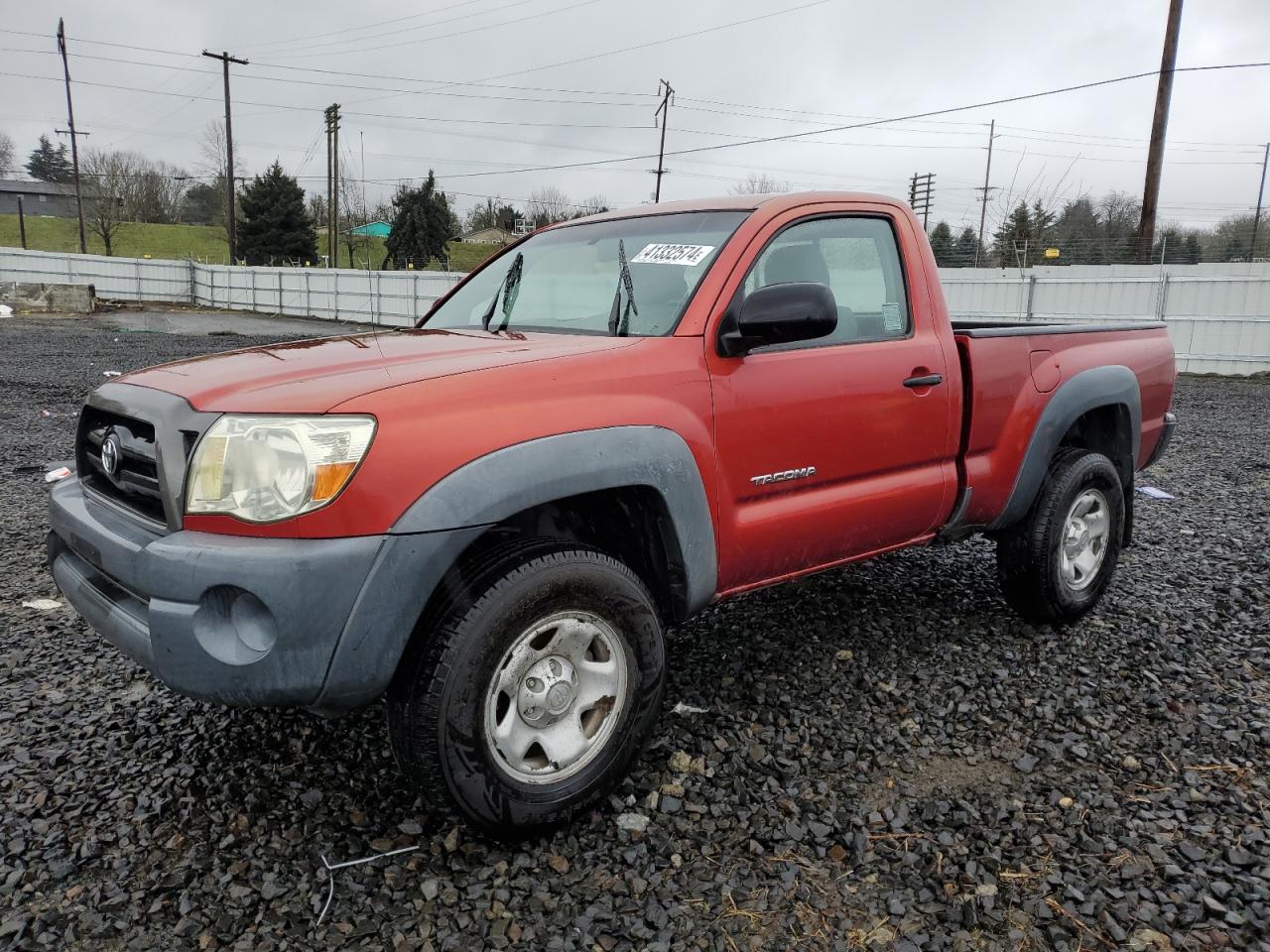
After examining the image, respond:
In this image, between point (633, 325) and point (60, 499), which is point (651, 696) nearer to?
point (633, 325)

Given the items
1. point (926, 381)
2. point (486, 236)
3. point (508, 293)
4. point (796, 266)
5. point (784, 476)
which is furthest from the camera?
point (486, 236)

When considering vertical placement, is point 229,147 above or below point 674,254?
above

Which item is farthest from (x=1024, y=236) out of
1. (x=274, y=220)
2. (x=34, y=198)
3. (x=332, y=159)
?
(x=34, y=198)

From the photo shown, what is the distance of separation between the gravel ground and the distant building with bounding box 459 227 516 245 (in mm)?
72676

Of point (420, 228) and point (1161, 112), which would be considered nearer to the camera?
point (1161, 112)

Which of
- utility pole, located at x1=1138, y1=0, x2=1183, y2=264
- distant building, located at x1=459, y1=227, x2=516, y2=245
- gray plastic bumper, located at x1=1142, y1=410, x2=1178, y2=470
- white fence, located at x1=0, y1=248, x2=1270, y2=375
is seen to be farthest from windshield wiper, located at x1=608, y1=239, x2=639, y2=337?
distant building, located at x1=459, y1=227, x2=516, y2=245

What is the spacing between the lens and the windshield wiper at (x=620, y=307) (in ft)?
9.32

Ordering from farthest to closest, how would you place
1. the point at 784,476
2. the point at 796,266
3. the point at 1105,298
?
the point at 1105,298, the point at 796,266, the point at 784,476

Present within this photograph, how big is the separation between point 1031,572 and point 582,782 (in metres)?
2.31

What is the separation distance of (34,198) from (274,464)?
370 ft

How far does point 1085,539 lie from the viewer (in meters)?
4.00

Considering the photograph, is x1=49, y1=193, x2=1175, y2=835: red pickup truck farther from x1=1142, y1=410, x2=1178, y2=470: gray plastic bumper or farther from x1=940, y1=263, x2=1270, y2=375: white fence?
x1=940, y1=263, x2=1270, y2=375: white fence

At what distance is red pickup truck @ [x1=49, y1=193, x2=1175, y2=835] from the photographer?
2.07m

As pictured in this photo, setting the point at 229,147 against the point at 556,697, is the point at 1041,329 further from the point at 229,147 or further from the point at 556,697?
the point at 229,147
